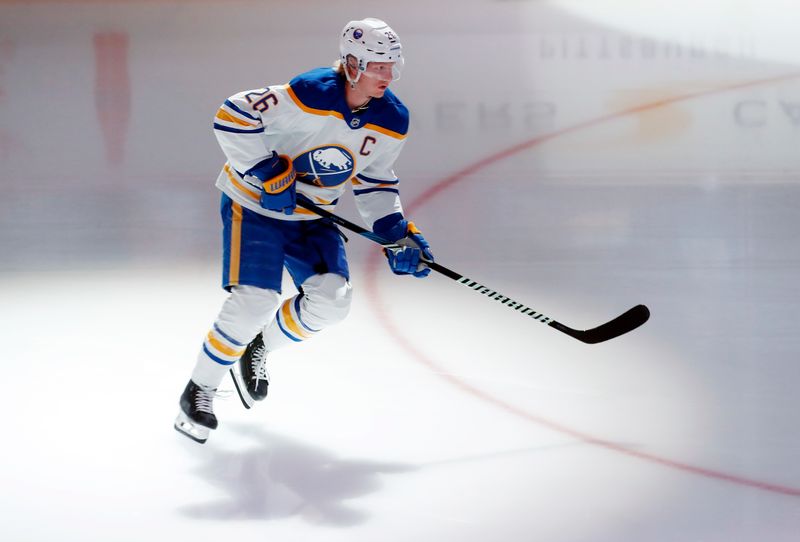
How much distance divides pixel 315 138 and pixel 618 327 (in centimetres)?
97

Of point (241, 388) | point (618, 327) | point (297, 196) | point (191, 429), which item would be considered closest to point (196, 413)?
point (191, 429)

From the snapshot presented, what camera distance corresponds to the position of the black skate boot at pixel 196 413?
107 inches

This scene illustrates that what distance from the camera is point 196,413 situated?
2721mm

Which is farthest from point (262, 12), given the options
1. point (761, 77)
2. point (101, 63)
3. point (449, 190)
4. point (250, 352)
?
point (250, 352)

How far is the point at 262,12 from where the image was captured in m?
6.49

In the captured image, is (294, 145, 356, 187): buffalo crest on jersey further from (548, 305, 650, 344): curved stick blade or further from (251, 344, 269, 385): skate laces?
(548, 305, 650, 344): curved stick blade

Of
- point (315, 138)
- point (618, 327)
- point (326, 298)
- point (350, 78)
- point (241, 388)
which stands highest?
point (350, 78)

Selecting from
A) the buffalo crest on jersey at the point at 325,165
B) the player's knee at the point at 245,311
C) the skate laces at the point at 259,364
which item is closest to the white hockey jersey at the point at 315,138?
the buffalo crest on jersey at the point at 325,165

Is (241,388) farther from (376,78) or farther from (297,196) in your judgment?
(376,78)

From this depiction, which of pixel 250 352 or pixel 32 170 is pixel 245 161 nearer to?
pixel 250 352

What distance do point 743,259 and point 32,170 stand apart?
10.1ft

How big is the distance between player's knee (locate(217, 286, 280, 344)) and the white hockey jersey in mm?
229

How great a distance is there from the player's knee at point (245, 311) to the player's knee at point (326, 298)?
0.13 metres

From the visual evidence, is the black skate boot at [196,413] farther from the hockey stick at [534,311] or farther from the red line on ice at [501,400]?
the red line on ice at [501,400]
